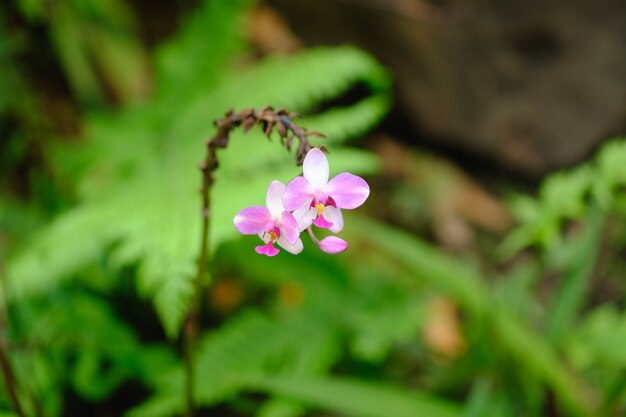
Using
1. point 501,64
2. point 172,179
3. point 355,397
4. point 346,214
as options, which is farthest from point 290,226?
point 501,64

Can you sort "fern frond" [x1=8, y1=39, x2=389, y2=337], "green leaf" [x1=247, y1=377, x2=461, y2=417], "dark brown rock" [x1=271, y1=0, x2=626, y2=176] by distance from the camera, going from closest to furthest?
"fern frond" [x1=8, y1=39, x2=389, y2=337], "green leaf" [x1=247, y1=377, x2=461, y2=417], "dark brown rock" [x1=271, y1=0, x2=626, y2=176]

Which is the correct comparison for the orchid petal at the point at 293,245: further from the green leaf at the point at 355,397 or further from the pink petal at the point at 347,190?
the green leaf at the point at 355,397

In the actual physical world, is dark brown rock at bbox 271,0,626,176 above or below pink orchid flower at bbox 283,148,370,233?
above

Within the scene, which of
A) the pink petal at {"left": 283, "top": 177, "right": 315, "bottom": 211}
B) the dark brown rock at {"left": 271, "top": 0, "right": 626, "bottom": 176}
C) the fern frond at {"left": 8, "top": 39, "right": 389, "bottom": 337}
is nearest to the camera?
the pink petal at {"left": 283, "top": 177, "right": 315, "bottom": 211}

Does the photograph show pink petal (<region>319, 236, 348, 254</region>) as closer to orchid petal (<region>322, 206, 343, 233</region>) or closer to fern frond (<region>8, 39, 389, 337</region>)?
orchid petal (<region>322, 206, 343, 233</region>)

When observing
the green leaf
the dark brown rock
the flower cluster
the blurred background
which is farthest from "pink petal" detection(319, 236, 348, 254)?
the dark brown rock

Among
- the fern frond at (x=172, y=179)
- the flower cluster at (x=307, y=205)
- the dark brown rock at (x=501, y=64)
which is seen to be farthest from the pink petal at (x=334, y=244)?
the dark brown rock at (x=501, y=64)

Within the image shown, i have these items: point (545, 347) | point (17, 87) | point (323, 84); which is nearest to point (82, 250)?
point (323, 84)

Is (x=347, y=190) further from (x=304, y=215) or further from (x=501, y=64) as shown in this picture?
(x=501, y=64)
